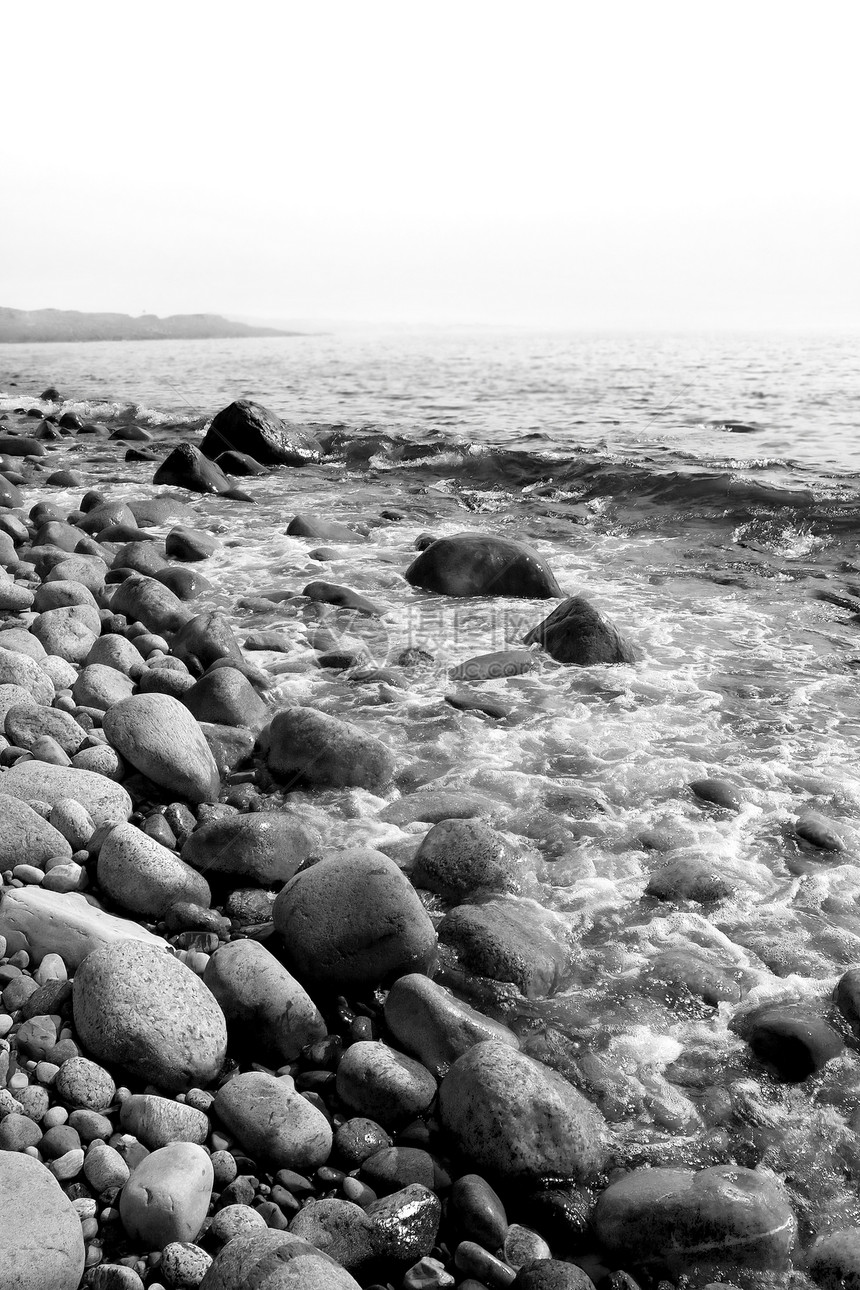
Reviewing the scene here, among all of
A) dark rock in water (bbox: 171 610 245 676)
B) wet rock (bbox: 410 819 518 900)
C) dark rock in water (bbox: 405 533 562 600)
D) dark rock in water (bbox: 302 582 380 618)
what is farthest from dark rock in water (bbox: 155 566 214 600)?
wet rock (bbox: 410 819 518 900)

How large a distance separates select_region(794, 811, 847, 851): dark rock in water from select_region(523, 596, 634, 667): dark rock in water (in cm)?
214

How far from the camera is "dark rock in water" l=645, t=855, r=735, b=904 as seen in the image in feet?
11.4

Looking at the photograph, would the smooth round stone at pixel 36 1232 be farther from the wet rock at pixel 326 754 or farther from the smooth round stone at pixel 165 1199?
the wet rock at pixel 326 754

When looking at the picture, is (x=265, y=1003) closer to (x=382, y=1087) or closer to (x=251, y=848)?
(x=382, y=1087)

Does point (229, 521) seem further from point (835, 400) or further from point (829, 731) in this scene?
point (835, 400)

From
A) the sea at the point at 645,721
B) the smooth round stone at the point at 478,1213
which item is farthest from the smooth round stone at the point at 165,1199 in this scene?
the sea at the point at 645,721

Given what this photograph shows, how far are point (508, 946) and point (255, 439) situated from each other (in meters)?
12.4

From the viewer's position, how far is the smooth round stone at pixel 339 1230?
2055 mm

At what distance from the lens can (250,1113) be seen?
2354mm

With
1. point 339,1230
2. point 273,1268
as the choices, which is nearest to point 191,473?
point 339,1230

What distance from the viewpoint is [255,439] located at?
14.2m

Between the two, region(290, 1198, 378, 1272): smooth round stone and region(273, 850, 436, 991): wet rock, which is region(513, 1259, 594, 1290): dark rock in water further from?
region(273, 850, 436, 991): wet rock

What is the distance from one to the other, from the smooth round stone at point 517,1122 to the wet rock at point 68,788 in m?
1.74

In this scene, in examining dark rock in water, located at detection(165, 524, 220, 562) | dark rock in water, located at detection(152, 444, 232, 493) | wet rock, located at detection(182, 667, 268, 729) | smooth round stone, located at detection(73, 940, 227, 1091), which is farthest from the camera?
dark rock in water, located at detection(152, 444, 232, 493)
